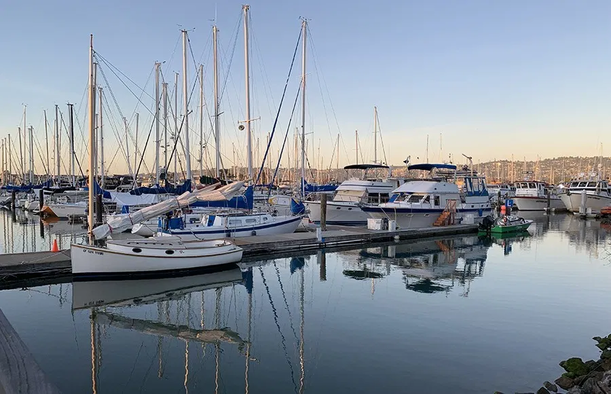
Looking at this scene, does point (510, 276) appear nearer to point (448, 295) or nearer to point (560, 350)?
point (448, 295)

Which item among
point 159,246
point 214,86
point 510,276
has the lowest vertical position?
point 510,276

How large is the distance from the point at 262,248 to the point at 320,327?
1115cm

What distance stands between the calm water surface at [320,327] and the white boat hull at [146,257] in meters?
0.60

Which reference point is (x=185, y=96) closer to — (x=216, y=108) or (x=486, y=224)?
(x=216, y=108)

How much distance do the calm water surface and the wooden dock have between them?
1.36 metres

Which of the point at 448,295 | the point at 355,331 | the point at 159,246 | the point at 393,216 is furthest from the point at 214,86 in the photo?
the point at 355,331

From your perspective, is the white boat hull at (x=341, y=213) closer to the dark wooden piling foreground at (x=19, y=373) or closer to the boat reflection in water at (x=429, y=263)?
the boat reflection in water at (x=429, y=263)

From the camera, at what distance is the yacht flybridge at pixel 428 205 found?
33594mm

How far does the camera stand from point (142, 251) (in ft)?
58.4

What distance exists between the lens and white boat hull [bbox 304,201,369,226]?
3766 cm

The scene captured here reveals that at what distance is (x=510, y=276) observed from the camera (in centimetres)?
2020

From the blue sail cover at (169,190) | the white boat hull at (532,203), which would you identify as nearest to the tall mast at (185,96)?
the blue sail cover at (169,190)

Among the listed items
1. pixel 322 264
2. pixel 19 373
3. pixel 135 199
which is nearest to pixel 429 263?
pixel 322 264

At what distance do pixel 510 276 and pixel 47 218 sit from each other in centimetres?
3818
